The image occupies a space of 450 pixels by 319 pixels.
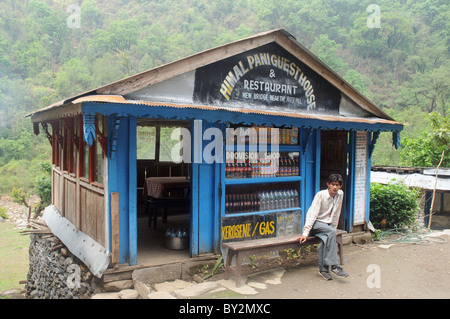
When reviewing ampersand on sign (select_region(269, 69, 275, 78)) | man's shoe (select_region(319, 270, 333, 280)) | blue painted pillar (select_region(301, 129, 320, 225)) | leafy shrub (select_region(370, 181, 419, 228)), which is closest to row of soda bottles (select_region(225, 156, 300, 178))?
blue painted pillar (select_region(301, 129, 320, 225))

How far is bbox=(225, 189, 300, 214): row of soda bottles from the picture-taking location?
6590 millimetres

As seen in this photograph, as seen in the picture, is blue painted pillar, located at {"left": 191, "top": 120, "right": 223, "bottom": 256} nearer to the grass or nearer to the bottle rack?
the bottle rack

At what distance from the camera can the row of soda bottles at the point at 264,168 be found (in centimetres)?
659

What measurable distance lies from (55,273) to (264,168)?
466 cm

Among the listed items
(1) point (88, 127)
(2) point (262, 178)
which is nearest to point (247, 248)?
(2) point (262, 178)

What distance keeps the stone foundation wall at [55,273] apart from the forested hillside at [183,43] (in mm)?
36647

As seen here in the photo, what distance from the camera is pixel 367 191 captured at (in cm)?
868

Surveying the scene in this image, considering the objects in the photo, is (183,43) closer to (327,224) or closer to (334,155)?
(334,155)

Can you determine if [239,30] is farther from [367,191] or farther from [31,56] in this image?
[367,191]

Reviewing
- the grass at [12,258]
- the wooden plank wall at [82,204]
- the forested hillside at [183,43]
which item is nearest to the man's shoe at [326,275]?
the wooden plank wall at [82,204]

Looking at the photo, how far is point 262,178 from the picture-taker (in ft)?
22.6

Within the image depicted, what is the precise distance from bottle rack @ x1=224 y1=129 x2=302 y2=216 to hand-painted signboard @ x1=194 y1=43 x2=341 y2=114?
27.5 inches

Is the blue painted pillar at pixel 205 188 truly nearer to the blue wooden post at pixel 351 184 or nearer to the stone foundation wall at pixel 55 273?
the stone foundation wall at pixel 55 273
